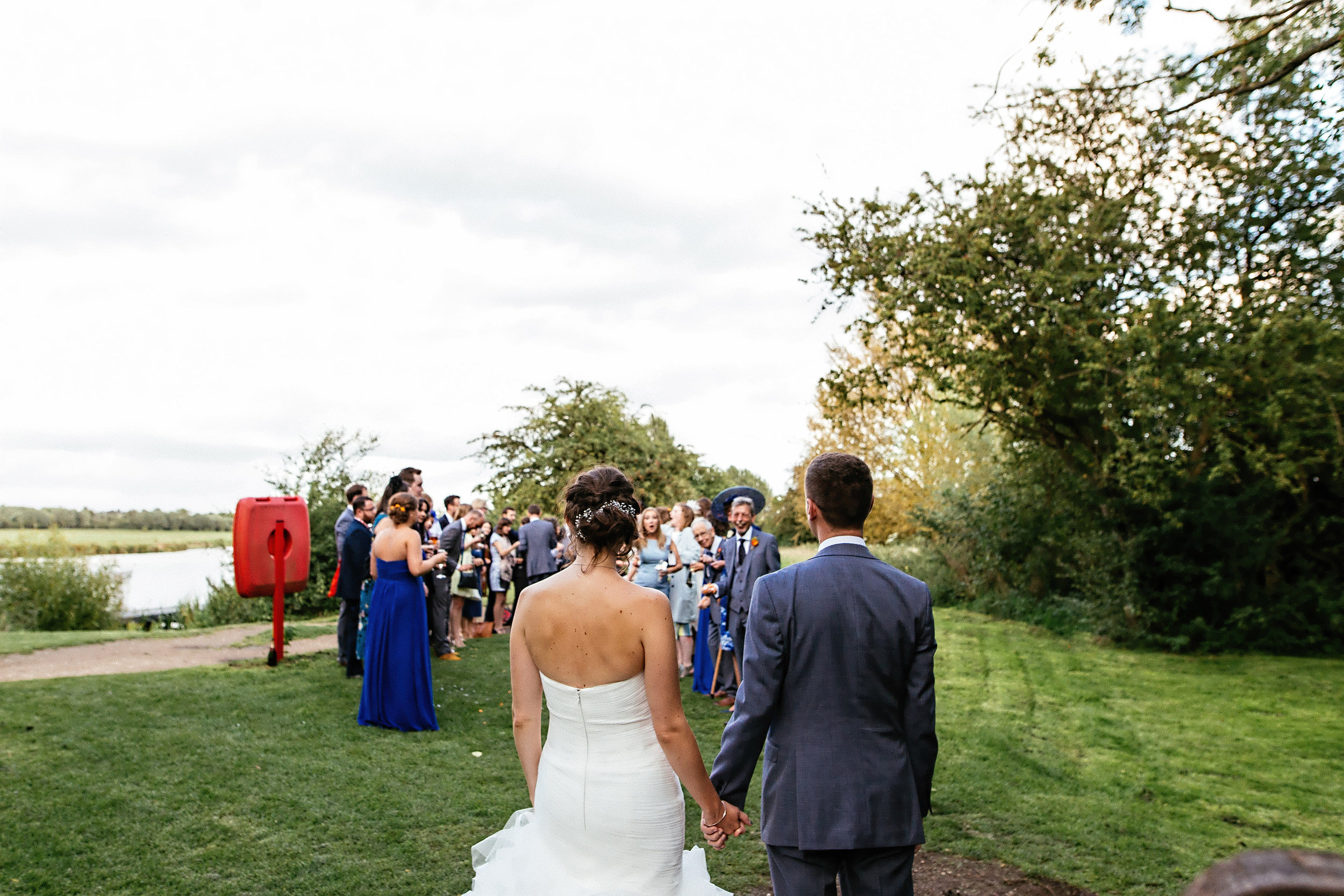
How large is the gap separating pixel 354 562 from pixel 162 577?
1854 cm

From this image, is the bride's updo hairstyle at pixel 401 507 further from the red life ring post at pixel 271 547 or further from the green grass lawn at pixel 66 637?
the green grass lawn at pixel 66 637

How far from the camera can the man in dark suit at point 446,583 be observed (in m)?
12.3

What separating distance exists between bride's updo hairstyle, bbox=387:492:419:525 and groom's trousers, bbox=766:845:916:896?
249 inches

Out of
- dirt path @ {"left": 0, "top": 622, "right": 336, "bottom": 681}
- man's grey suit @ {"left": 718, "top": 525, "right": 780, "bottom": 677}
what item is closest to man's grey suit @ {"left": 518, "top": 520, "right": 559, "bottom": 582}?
dirt path @ {"left": 0, "top": 622, "right": 336, "bottom": 681}

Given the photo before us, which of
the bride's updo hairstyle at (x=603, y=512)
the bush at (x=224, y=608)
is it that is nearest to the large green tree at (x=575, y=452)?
the bush at (x=224, y=608)

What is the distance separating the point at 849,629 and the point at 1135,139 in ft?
45.5

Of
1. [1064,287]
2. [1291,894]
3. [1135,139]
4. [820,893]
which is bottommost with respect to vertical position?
[820,893]

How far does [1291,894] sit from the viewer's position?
1.03 meters

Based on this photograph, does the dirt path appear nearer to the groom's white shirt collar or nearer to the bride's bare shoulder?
the bride's bare shoulder

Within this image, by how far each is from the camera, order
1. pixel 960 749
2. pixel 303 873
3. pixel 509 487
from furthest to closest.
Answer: pixel 509 487, pixel 960 749, pixel 303 873

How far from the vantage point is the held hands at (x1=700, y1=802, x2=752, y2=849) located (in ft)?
10.4

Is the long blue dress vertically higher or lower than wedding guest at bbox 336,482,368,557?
lower

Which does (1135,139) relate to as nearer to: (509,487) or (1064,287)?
(1064,287)

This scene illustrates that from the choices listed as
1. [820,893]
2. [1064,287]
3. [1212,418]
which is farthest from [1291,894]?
[1212,418]
